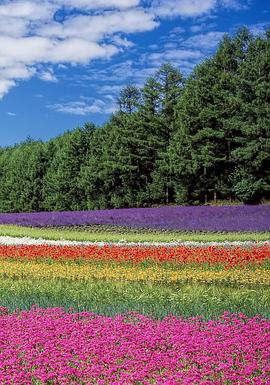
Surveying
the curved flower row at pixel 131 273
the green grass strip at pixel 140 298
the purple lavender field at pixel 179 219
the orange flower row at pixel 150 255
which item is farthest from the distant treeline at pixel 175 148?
the green grass strip at pixel 140 298

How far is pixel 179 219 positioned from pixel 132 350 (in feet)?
87.3

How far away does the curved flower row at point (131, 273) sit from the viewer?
42.3 feet

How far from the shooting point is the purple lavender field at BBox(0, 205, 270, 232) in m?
30.4

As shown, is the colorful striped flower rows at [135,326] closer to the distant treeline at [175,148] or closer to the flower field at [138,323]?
the flower field at [138,323]

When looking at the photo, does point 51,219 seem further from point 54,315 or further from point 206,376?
point 206,376

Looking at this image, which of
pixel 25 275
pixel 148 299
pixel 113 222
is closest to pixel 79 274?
pixel 25 275

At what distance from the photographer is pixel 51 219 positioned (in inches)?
1555

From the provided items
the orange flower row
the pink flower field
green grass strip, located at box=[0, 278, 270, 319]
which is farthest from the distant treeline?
the pink flower field

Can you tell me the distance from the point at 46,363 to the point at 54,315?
2.35 meters

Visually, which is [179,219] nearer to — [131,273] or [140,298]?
[131,273]

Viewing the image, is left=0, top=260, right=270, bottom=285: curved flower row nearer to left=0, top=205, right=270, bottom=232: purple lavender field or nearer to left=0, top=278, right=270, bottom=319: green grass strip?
left=0, top=278, right=270, bottom=319: green grass strip

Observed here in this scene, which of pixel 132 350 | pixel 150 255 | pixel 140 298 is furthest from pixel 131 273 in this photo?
pixel 132 350

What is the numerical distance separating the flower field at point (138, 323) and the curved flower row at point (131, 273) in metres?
0.03

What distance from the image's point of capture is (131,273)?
13789mm
